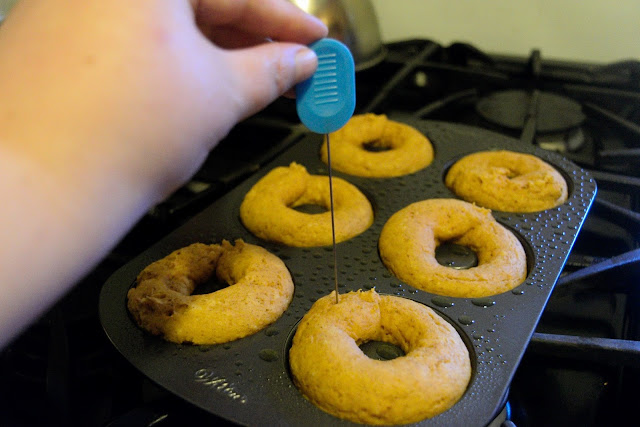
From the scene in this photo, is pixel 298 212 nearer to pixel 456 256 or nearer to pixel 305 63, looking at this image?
pixel 456 256

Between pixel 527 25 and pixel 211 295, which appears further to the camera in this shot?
pixel 527 25

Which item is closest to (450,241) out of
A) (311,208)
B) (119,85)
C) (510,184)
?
(510,184)

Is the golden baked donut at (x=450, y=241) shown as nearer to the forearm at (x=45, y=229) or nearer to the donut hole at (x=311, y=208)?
the donut hole at (x=311, y=208)

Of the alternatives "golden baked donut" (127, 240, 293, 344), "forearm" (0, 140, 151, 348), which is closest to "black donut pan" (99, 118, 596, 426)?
"golden baked donut" (127, 240, 293, 344)

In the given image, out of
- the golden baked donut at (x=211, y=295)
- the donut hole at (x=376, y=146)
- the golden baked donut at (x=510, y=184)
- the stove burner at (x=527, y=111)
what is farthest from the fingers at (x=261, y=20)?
the stove burner at (x=527, y=111)

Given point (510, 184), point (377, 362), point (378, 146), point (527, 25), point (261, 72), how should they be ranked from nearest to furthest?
1. point (261, 72)
2. point (377, 362)
3. point (510, 184)
4. point (378, 146)
5. point (527, 25)

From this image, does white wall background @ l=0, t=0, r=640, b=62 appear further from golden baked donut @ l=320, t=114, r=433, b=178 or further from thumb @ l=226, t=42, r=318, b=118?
thumb @ l=226, t=42, r=318, b=118
